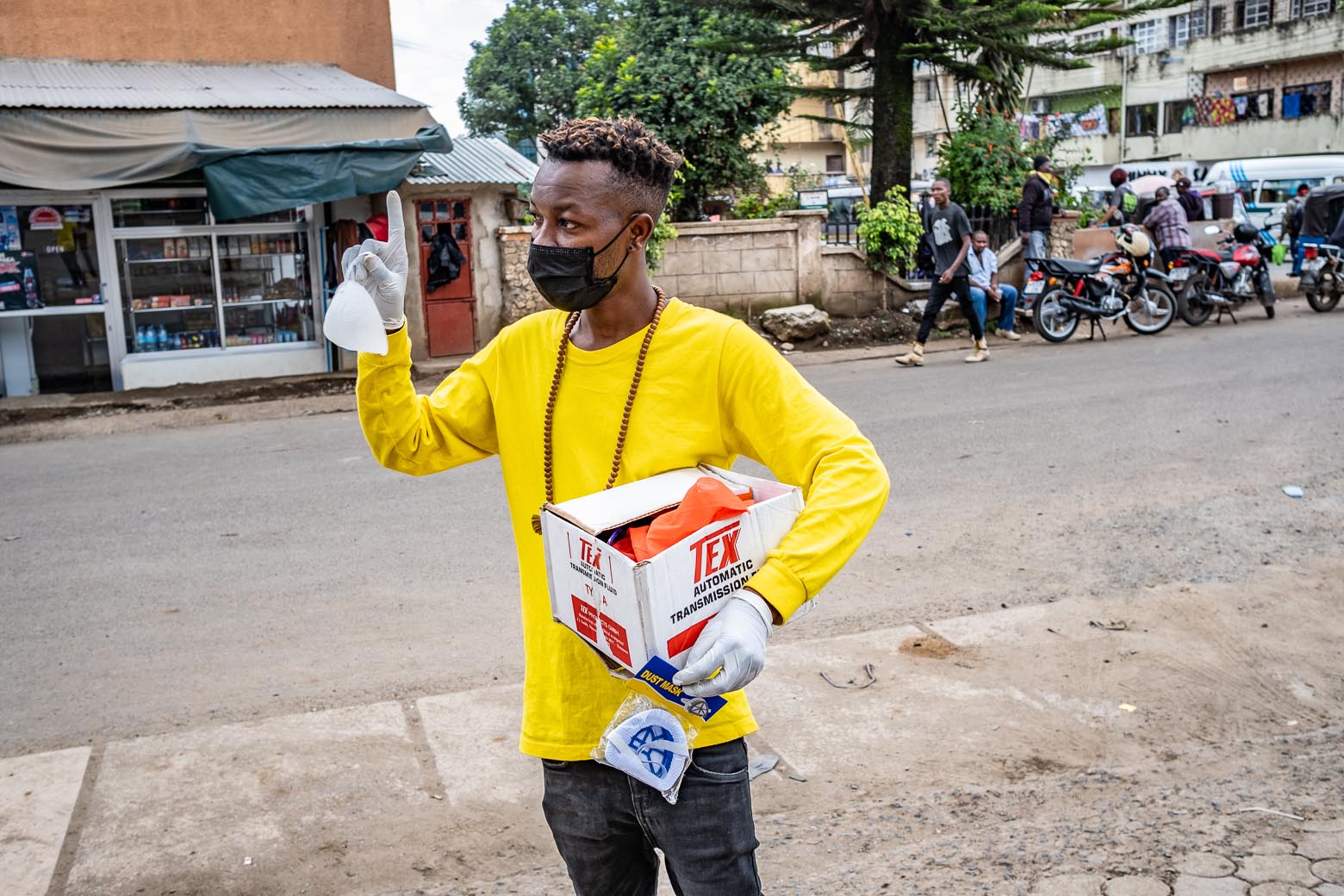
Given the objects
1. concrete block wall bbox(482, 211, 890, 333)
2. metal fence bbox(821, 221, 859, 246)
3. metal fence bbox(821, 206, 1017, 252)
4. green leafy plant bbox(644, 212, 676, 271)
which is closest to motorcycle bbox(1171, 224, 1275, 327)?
metal fence bbox(821, 206, 1017, 252)

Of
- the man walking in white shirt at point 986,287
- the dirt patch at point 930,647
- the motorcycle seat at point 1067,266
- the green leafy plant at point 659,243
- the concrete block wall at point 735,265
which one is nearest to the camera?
the dirt patch at point 930,647

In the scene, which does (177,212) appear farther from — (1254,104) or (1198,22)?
(1198,22)

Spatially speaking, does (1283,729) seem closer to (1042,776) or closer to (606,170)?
(1042,776)

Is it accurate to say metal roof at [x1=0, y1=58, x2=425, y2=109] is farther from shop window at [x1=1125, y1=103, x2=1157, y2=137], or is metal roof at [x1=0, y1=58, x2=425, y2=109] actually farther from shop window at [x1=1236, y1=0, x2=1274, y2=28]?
shop window at [x1=1125, y1=103, x2=1157, y2=137]

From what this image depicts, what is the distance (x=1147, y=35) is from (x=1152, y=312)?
39.2 meters

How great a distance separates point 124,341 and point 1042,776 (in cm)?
1209

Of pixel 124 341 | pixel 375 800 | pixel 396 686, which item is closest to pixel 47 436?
pixel 124 341

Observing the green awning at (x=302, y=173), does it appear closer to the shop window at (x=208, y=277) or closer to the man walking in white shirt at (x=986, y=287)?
the shop window at (x=208, y=277)

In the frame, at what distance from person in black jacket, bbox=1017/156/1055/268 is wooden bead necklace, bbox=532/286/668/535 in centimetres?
1395

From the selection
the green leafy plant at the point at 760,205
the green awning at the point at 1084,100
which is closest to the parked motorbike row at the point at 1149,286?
the green leafy plant at the point at 760,205

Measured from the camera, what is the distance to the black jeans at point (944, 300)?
12.7 metres

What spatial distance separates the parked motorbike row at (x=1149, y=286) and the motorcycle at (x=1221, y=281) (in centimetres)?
1

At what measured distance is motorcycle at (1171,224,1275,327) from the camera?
584 inches

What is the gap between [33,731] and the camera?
4410 mm
